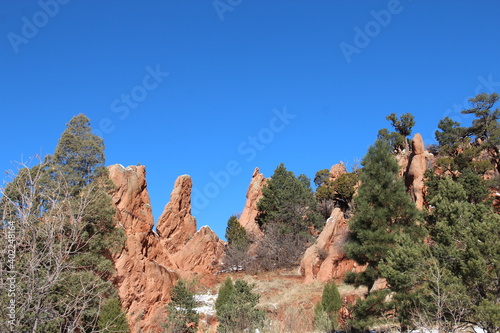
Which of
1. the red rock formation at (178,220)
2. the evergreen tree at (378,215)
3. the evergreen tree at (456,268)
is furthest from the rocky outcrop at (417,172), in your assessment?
the evergreen tree at (456,268)

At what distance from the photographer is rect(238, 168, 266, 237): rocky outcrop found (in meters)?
43.8

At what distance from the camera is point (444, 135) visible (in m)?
39.2

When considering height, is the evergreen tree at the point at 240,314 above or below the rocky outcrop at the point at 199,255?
below

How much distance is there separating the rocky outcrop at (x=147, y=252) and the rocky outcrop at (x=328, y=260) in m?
8.23

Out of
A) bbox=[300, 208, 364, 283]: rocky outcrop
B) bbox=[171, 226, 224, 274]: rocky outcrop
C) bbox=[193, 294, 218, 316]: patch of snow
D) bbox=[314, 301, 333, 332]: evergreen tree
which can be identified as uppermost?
bbox=[171, 226, 224, 274]: rocky outcrop

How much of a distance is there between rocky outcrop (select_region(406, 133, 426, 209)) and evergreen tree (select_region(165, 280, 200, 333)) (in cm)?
2024

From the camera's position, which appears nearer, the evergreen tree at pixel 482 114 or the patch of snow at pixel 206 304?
the patch of snow at pixel 206 304

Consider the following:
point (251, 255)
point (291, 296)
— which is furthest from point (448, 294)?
point (251, 255)

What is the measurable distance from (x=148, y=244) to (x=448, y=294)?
62.2 ft

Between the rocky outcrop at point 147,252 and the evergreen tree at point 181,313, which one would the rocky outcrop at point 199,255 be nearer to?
the rocky outcrop at point 147,252

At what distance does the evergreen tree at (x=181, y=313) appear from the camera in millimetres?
15867

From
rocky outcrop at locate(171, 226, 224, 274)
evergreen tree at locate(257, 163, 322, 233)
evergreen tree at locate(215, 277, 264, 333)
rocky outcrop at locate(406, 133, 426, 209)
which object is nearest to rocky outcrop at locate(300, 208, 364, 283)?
evergreen tree at locate(257, 163, 322, 233)

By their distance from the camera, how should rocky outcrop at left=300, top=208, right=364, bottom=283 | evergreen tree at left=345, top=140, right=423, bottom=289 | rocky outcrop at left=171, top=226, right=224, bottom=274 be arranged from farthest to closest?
rocky outcrop at left=171, top=226, right=224, bottom=274 → rocky outcrop at left=300, top=208, right=364, bottom=283 → evergreen tree at left=345, top=140, right=423, bottom=289

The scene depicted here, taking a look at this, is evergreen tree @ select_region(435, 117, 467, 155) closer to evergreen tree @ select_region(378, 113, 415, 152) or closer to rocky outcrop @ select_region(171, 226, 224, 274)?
evergreen tree @ select_region(378, 113, 415, 152)
